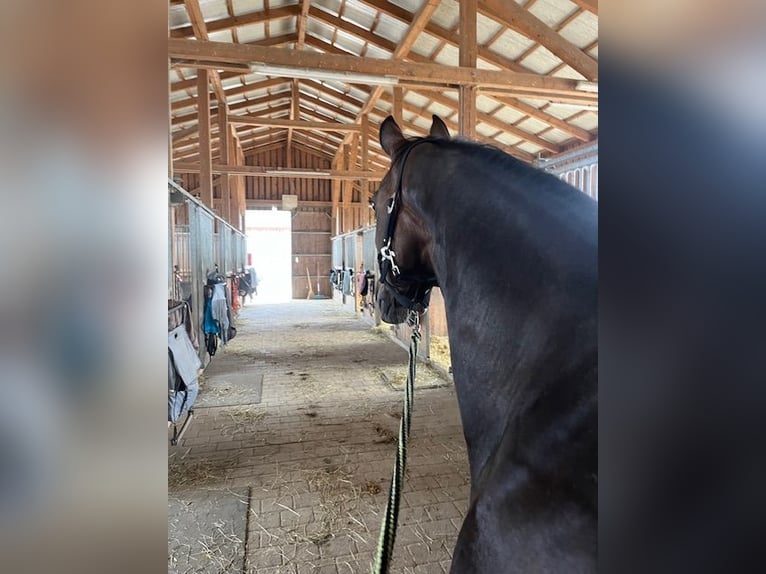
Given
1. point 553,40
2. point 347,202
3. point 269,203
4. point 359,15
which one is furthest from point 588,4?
point 269,203

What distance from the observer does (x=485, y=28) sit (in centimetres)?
641

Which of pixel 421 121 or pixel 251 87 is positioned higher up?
pixel 251 87

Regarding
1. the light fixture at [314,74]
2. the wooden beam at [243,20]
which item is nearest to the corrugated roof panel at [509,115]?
the wooden beam at [243,20]

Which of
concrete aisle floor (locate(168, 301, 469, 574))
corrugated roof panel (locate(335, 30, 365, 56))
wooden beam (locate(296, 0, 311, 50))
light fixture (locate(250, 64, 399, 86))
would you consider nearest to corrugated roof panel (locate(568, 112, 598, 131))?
corrugated roof panel (locate(335, 30, 365, 56))

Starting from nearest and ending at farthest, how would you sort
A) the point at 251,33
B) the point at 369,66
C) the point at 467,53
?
the point at 369,66
the point at 467,53
the point at 251,33

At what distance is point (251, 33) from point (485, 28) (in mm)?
5004

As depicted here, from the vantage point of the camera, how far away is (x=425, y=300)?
1685mm

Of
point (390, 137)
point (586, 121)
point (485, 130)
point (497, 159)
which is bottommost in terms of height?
point (497, 159)

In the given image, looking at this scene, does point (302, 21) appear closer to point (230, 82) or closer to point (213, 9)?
point (213, 9)

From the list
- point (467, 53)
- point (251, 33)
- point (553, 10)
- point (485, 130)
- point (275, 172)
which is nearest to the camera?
point (467, 53)

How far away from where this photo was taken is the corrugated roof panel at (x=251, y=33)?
838 centimetres
